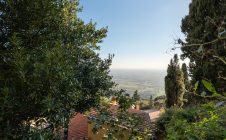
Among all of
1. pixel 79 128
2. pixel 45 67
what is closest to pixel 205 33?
pixel 79 128

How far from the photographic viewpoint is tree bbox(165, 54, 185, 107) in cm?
2392

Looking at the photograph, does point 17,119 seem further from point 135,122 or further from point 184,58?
point 184,58

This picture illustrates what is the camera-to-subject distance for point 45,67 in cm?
512

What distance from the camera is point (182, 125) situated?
889 cm

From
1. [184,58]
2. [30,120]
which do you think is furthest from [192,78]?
[30,120]

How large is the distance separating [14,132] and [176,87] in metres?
20.3

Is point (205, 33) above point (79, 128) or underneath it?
above

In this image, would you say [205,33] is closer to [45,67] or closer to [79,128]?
[79,128]

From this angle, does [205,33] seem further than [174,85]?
No

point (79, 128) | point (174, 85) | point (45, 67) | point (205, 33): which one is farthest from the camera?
point (174, 85)

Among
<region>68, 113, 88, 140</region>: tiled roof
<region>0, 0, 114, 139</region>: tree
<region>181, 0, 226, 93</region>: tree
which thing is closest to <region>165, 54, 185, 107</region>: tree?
<region>181, 0, 226, 93</region>: tree

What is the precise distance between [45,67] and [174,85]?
20.2 metres

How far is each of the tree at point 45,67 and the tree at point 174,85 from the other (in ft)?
54.8

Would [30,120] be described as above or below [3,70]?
below
